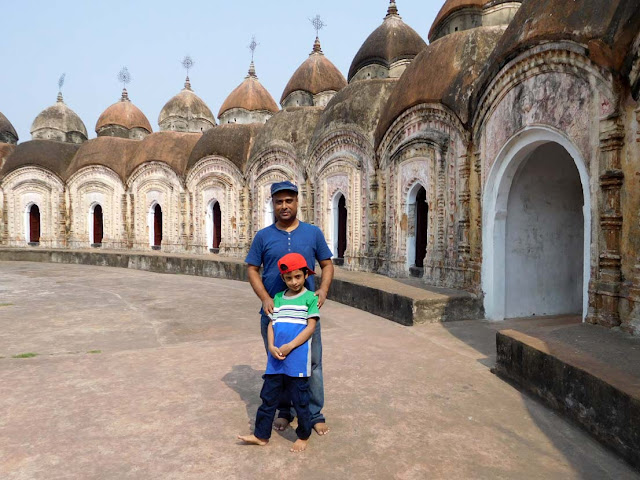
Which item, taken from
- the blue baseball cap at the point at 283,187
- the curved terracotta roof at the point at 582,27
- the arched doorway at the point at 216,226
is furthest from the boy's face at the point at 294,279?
the arched doorway at the point at 216,226

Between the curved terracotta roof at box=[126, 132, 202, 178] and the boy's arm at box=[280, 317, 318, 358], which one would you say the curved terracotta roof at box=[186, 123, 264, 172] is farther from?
the boy's arm at box=[280, 317, 318, 358]

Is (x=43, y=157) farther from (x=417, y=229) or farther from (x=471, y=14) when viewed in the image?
(x=471, y=14)

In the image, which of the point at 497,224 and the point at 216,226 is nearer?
the point at 497,224

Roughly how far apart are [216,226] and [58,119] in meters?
14.5

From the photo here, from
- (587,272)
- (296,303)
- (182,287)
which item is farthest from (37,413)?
(182,287)

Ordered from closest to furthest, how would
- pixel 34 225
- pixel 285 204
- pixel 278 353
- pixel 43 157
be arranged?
pixel 278 353 < pixel 285 204 < pixel 43 157 < pixel 34 225

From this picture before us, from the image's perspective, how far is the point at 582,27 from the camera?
450 cm

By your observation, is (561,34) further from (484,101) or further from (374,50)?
(374,50)

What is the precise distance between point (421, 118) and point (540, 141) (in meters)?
3.30

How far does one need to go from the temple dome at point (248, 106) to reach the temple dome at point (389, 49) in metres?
7.11

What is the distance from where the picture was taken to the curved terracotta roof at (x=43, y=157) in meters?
19.6

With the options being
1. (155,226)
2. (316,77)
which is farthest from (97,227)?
(316,77)

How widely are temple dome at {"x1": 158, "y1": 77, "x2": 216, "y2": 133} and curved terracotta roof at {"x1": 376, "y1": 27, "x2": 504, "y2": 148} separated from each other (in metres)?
17.6

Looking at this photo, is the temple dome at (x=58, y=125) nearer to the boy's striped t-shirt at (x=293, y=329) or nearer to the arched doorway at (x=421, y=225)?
the arched doorway at (x=421, y=225)
